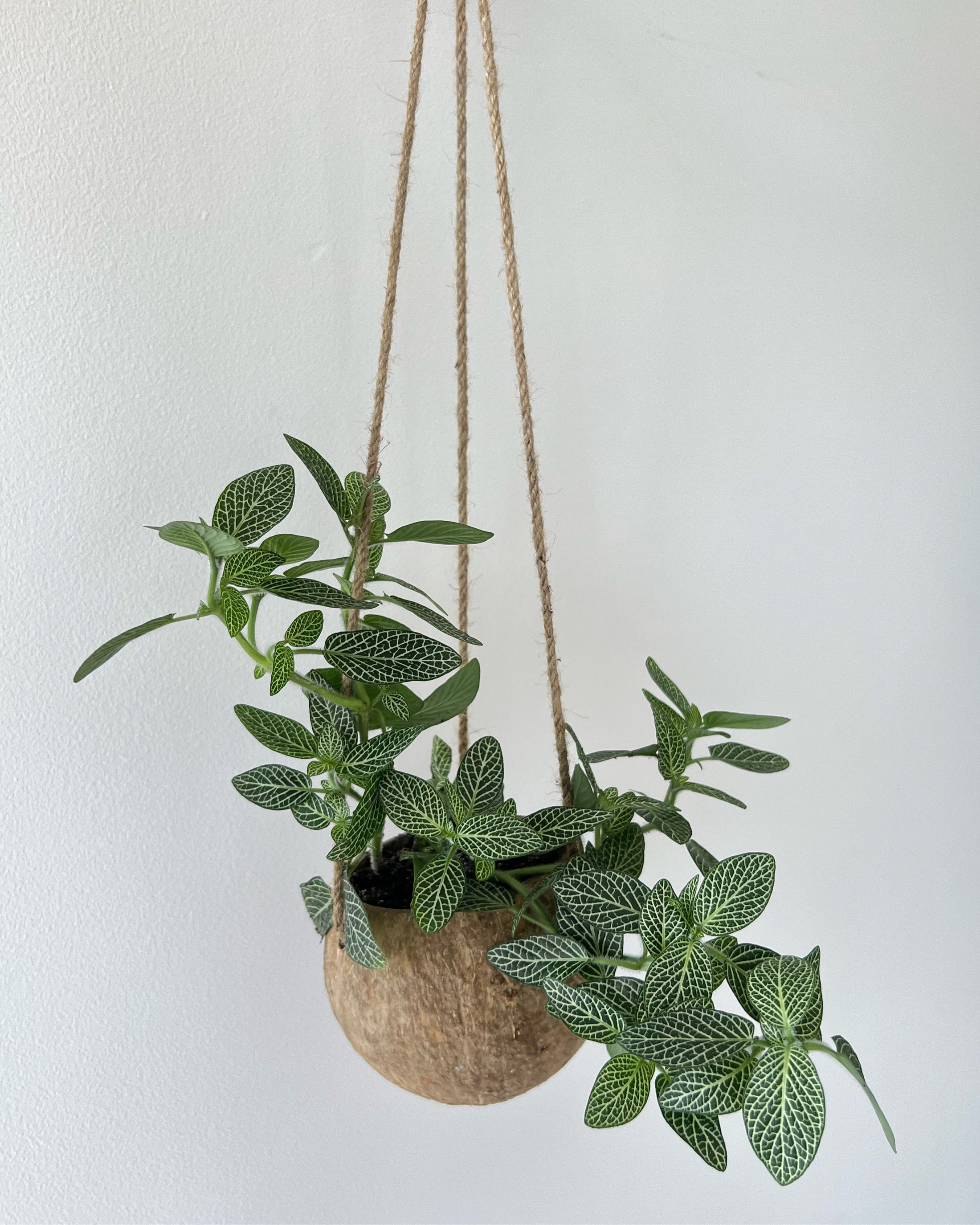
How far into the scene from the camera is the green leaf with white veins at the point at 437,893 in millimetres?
638

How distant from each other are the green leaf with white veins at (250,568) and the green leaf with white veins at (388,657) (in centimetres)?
6

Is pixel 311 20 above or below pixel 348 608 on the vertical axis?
above

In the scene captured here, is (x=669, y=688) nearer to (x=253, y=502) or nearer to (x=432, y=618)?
(x=432, y=618)

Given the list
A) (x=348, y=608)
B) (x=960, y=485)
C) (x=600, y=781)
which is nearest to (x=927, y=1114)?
(x=600, y=781)

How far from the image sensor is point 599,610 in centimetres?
121

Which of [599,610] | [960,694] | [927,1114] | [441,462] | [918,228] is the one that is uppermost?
[918,228]

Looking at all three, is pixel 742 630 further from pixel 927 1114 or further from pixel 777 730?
pixel 927 1114

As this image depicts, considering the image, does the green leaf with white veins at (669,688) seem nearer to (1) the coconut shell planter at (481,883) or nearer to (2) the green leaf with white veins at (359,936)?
(1) the coconut shell planter at (481,883)

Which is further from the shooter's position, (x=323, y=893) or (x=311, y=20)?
(x=311, y=20)

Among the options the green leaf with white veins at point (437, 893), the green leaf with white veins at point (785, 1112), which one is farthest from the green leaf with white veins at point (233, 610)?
the green leaf with white veins at point (785, 1112)

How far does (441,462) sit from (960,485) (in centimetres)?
82

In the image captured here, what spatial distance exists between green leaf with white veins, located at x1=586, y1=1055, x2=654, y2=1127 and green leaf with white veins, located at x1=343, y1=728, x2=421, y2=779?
25 cm

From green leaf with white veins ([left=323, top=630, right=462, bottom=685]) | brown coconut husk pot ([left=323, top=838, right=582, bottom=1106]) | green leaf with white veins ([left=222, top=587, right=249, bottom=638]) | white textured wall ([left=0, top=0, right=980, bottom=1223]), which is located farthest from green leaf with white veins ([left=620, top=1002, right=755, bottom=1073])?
white textured wall ([left=0, top=0, right=980, bottom=1223])

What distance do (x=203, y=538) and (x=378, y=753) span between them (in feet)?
0.63
